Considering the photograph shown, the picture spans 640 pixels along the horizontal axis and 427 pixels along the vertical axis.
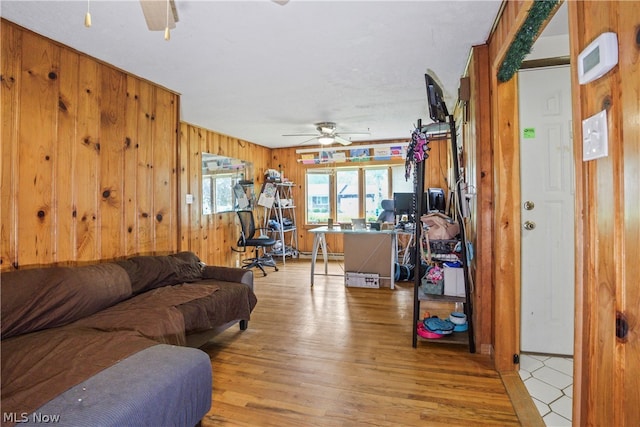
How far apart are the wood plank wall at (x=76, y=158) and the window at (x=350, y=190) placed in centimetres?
386

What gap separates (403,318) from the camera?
10.2 ft

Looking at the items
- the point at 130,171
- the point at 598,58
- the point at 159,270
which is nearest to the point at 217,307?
the point at 159,270

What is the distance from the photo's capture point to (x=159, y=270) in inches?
104

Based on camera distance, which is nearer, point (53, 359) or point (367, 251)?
point (53, 359)

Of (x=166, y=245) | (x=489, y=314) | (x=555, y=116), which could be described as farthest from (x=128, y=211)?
(x=555, y=116)

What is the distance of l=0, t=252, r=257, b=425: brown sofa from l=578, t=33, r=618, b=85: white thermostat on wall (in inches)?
71.8

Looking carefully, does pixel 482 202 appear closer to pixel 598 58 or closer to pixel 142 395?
pixel 598 58

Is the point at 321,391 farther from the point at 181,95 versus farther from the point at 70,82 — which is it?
the point at 181,95

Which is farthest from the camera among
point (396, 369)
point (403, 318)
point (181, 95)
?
point (181, 95)

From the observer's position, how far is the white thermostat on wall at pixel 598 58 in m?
0.79

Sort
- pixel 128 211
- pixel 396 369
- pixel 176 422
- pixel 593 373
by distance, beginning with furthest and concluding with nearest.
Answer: pixel 128 211, pixel 396 369, pixel 176 422, pixel 593 373

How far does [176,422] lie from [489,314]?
210 cm

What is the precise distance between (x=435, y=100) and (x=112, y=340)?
2.65m

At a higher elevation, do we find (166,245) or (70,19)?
(70,19)
